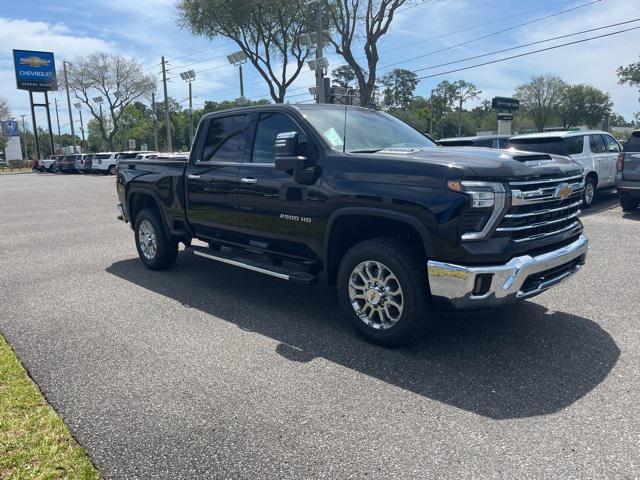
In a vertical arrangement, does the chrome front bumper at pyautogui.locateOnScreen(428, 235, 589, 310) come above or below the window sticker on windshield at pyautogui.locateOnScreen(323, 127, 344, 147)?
below

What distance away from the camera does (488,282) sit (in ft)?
11.7

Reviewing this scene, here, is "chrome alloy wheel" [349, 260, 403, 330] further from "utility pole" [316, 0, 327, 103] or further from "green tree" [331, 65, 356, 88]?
"green tree" [331, 65, 356, 88]

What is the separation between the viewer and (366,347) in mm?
4254

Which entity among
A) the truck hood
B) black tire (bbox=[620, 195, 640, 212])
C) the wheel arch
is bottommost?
black tire (bbox=[620, 195, 640, 212])

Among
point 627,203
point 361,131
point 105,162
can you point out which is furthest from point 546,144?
point 105,162

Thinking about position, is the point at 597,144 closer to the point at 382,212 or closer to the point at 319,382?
the point at 382,212

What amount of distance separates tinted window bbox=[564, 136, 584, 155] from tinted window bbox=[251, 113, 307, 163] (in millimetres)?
8732

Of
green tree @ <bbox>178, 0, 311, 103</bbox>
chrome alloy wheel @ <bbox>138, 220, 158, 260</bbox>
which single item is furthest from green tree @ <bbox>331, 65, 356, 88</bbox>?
chrome alloy wheel @ <bbox>138, 220, 158, 260</bbox>

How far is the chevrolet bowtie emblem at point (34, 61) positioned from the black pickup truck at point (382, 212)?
6529 cm

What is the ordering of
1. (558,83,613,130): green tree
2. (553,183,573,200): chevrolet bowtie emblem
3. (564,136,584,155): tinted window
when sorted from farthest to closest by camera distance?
(558,83,613,130): green tree, (564,136,584,155): tinted window, (553,183,573,200): chevrolet bowtie emblem

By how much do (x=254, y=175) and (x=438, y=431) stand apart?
10.0 ft

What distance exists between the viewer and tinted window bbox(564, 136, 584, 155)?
11.6 meters

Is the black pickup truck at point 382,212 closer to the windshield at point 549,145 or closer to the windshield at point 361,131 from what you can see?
the windshield at point 361,131

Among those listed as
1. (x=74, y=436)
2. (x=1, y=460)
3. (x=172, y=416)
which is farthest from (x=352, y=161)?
(x=1, y=460)
